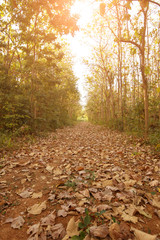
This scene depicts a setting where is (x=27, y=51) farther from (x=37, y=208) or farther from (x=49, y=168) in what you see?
(x=37, y=208)

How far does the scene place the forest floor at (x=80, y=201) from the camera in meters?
1.82

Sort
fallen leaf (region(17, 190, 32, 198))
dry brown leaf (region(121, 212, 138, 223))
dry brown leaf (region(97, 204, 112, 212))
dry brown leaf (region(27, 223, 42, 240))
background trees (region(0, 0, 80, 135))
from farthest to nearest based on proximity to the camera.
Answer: background trees (region(0, 0, 80, 135)), fallen leaf (region(17, 190, 32, 198)), dry brown leaf (region(97, 204, 112, 212)), dry brown leaf (region(121, 212, 138, 223)), dry brown leaf (region(27, 223, 42, 240))

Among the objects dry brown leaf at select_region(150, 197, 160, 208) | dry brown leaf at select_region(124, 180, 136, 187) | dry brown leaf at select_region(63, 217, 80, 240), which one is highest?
dry brown leaf at select_region(124, 180, 136, 187)

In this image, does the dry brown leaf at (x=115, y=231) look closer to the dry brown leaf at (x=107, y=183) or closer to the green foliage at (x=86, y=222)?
the green foliage at (x=86, y=222)

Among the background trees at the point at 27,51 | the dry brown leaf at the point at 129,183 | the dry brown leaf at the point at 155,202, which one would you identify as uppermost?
the background trees at the point at 27,51

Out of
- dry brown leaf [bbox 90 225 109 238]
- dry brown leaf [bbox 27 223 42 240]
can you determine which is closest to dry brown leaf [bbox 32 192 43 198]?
dry brown leaf [bbox 27 223 42 240]

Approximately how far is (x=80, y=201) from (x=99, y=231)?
2.37 ft

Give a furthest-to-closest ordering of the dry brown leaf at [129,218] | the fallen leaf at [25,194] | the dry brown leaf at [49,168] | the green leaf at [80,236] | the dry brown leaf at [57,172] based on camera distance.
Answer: the dry brown leaf at [49,168] < the dry brown leaf at [57,172] < the fallen leaf at [25,194] < the dry brown leaf at [129,218] < the green leaf at [80,236]

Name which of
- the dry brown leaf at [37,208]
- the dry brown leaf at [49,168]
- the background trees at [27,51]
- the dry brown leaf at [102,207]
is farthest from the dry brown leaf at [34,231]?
the background trees at [27,51]

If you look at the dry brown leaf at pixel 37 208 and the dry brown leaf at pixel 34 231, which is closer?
the dry brown leaf at pixel 34 231

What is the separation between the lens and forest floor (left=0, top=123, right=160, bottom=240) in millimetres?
1816

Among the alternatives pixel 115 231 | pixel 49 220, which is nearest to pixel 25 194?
pixel 49 220

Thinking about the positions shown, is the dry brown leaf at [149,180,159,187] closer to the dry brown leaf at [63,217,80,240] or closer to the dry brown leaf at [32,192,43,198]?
the dry brown leaf at [63,217,80,240]

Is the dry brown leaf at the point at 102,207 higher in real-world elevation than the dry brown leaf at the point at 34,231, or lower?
higher
